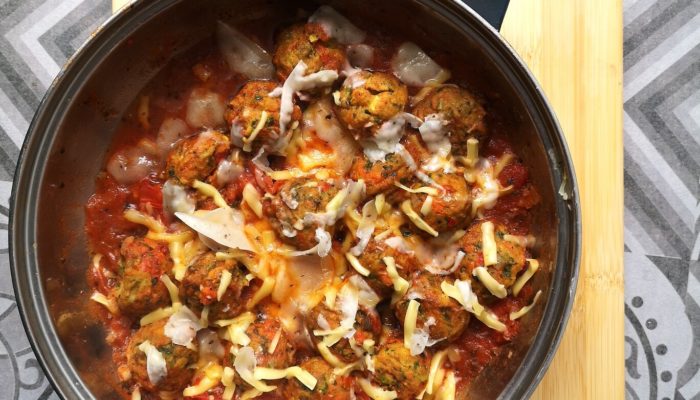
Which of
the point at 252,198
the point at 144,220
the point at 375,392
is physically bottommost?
the point at 375,392

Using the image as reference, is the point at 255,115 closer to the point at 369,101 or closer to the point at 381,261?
the point at 369,101

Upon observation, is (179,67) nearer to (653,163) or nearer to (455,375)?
(455,375)

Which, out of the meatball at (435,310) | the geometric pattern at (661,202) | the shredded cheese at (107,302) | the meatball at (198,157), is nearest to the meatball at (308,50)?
the meatball at (198,157)

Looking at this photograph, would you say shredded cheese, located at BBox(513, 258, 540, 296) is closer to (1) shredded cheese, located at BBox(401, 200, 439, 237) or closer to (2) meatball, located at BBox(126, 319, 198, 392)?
(1) shredded cheese, located at BBox(401, 200, 439, 237)

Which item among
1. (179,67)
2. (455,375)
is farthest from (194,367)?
(179,67)

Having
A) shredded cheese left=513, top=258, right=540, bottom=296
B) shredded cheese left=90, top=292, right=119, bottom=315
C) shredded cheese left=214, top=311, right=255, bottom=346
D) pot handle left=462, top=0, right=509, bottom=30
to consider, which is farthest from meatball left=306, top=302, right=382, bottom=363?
pot handle left=462, top=0, right=509, bottom=30

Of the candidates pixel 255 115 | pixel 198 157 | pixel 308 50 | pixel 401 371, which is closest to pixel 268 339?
pixel 401 371

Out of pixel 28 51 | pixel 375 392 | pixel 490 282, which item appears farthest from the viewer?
pixel 28 51
